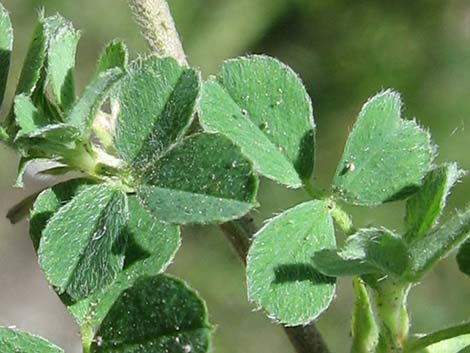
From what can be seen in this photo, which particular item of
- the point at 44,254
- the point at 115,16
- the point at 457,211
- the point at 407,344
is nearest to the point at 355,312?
the point at 407,344

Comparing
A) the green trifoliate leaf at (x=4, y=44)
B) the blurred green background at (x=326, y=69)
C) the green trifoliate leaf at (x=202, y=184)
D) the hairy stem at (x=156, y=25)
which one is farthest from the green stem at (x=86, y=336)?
the blurred green background at (x=326, y=69)

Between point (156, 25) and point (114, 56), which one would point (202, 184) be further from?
point (156, 25)

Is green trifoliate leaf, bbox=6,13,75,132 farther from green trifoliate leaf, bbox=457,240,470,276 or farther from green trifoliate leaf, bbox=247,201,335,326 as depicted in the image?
green trifoliate leaf, bbox=457,240,470,276

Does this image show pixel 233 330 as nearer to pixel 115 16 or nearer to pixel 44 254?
pixel 115 16

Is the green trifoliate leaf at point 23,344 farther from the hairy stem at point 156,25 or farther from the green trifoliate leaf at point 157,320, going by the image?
the hairy stem at point 156,25

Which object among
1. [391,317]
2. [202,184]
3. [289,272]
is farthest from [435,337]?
[202,184]

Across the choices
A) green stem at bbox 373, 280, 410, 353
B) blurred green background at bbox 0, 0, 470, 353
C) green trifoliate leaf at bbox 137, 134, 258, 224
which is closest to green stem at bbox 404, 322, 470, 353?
green stem at bbox 373, 280, 410, 353

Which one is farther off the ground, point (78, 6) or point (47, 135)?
point (47, 135)
